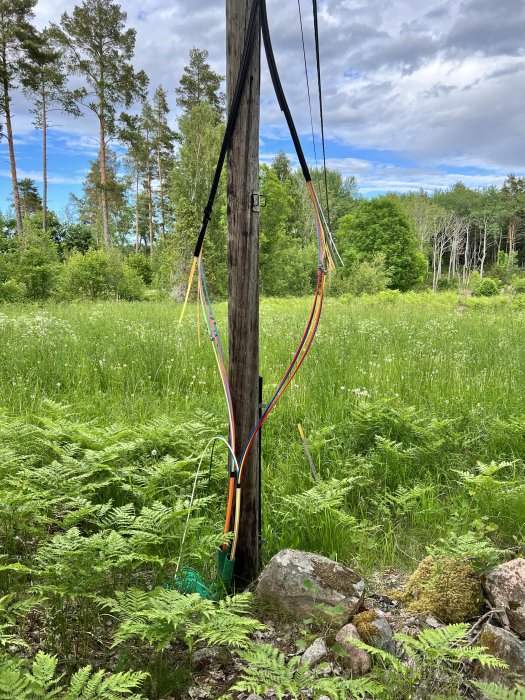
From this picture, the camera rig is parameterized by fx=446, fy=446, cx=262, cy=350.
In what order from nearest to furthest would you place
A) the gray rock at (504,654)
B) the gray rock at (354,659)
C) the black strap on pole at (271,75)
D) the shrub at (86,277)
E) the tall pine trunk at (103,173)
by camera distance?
1. the gray rock at (504,654)
2. the gray rock at (354,659)
3. the black strap on pole at (271,75)
4. the shrub at (86,277)
5. the tall pine trunk at (103,173)

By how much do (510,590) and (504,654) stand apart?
389 mm

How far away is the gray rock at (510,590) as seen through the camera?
2.12 metres

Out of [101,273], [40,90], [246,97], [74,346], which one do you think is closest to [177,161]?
[101,273]

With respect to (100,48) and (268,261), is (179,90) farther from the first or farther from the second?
(268,261)

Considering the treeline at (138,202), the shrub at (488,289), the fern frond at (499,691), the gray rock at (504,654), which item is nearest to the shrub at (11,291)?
the treeline at (138,202)

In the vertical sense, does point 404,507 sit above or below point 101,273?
below

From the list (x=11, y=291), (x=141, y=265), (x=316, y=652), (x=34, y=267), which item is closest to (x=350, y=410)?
(x=316, y=652)

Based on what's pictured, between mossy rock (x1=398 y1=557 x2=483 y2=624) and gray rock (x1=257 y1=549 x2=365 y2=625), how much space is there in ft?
1.02

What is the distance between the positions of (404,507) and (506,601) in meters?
1.09

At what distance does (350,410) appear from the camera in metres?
4.63

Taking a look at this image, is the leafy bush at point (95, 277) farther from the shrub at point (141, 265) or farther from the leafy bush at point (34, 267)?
the shrub at point (141, 265)

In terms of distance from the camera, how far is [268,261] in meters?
31.2

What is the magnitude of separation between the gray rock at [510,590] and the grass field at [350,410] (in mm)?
391

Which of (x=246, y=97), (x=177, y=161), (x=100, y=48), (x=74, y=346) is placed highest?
(x=100, y=48)
